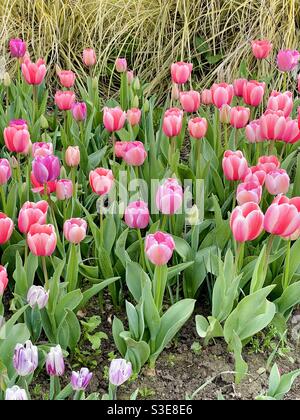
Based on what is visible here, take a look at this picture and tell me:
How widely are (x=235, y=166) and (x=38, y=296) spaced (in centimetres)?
65

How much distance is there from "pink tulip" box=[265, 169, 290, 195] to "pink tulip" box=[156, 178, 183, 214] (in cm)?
28

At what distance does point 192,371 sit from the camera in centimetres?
177

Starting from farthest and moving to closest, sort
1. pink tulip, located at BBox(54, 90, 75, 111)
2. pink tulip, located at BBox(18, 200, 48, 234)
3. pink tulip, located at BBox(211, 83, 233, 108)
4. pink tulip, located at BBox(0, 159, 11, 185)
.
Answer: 1. pink tulip, located at BBox(54, 90, 75, 111)
2. pink tulip, located at BBox(211, 83, 233, 108)
3. pink tulip, located at BBox(0, 159, 11, 185)
4. pink tulip, located at BBox(18, 200, 48, 234)

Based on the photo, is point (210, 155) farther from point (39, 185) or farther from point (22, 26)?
point (22, 26)

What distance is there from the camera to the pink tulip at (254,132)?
217 cm

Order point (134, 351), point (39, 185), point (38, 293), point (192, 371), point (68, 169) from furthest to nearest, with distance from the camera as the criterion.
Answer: point (68, 169)
point (39, 185)
point (192, 371)
point (134, 351)
point (38, 293)

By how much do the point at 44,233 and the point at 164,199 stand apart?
309mm

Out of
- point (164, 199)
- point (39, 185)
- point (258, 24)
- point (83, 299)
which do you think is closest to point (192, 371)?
point (83, 299)

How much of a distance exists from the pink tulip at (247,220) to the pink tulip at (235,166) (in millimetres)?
300

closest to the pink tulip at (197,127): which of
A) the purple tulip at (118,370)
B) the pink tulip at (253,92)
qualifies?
the pink tulip at (253,92)

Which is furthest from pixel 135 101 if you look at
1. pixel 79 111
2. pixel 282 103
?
pixel 282 103

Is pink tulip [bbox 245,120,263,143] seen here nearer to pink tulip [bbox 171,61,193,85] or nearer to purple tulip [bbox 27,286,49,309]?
pink tulip [bbox 171,61,193,85]

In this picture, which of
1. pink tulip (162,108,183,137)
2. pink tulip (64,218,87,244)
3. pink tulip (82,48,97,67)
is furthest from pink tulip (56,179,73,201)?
pink tulip (82,48,97,67)

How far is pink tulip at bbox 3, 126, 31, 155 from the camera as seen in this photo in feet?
6.41
